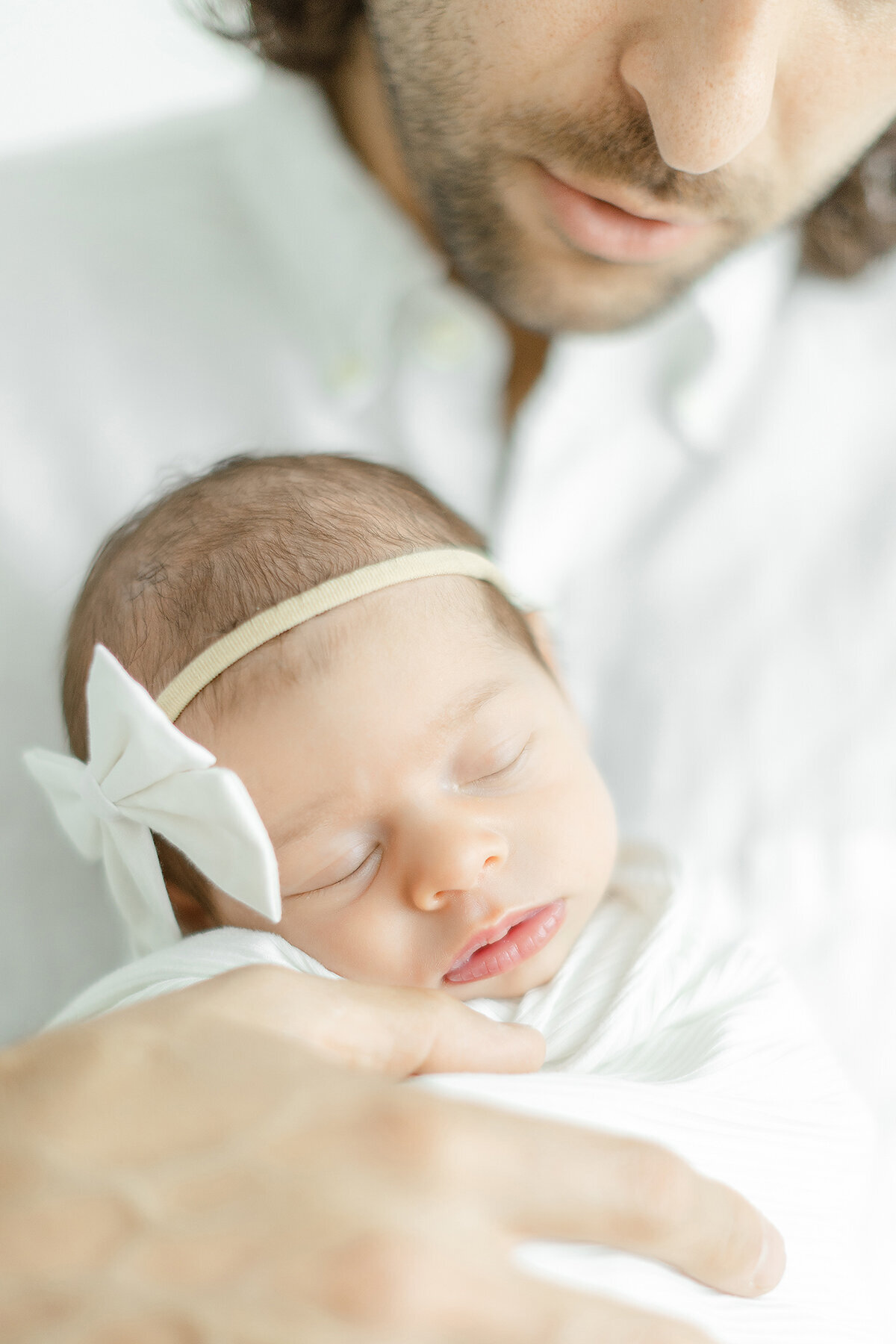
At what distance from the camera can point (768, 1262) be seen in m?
0.89

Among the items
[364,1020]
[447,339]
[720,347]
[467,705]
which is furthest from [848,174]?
[364,1020]

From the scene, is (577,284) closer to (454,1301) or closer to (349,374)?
(349,374)

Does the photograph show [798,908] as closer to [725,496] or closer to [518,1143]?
[725,496]

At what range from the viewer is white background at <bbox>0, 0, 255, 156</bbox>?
2463 millimetres

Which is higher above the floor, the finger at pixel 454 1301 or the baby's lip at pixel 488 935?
the finger at pixel 454 1301

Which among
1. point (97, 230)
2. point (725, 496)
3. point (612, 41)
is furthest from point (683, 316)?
point (97, 230)

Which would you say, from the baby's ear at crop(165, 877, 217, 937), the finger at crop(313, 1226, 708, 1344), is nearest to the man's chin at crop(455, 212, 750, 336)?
the baby's ear at crop(165, 877, 217, 937)

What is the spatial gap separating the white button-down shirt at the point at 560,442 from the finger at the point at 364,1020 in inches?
31.2

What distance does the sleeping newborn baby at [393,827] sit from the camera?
1.03 m

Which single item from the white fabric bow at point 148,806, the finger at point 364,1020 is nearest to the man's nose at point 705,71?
the white fabric bow at point 148,806

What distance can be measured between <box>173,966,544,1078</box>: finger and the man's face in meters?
0.99

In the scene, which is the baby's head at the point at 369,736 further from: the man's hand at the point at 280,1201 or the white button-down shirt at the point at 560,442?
the white button-down shirt at the point at 560,442

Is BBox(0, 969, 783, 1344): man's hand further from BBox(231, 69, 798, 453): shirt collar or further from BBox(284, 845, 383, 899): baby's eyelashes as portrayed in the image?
BBox(231, 69, 798, 453): shirt collar

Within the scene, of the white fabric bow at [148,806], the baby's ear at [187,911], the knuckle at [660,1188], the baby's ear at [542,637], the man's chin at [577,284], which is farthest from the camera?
the man's chin at [577,284]
